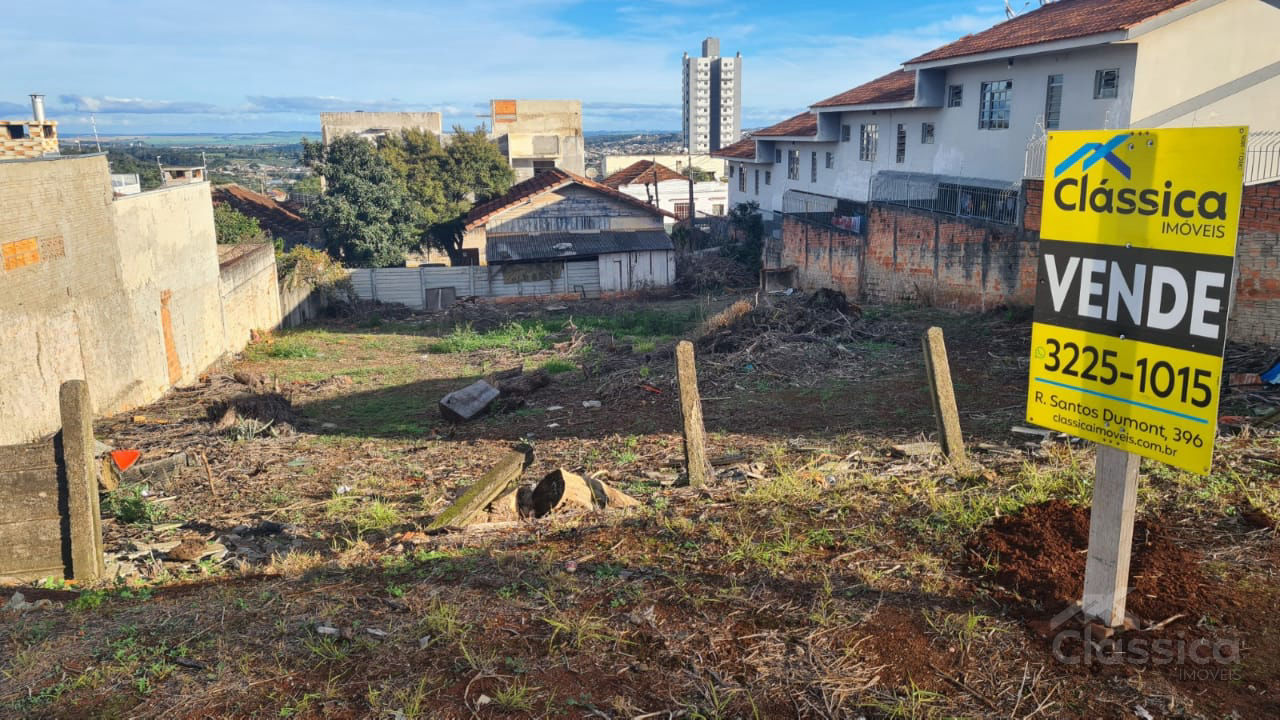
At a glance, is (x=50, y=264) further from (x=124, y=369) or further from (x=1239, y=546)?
(x=1239, y=546)

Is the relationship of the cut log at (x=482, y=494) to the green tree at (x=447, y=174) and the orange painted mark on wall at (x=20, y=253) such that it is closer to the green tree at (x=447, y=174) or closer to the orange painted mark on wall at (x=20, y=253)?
the orange painted mark on wall at (x=20, y=253)

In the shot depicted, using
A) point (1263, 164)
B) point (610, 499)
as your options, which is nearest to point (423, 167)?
point (1263, 164)

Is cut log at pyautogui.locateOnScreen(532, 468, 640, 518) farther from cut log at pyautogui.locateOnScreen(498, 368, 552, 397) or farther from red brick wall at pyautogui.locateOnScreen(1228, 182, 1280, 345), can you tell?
red brick wall at pyautogui.locateOnScreen(1228, 182, 1280, 345)

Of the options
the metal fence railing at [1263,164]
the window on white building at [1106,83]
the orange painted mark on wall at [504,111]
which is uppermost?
the orange painted mark on wall at [504,111]

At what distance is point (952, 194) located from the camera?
2662 cm

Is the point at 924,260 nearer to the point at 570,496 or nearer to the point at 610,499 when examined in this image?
the point at 610,499

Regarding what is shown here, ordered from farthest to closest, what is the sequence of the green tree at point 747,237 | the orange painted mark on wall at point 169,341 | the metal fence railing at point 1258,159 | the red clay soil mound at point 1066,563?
the green tree at point 747,237 < the metal fence railing at point 1258,159 < the orange painted mark on wall at point 169,341 < the red clay soil mound at point 1066,563

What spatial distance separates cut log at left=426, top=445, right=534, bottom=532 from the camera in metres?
6.73

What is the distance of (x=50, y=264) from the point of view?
1184 cm

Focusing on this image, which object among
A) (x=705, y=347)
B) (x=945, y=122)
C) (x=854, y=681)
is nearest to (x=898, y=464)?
(x=854, y=681)

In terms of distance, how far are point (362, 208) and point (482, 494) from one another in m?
29.2

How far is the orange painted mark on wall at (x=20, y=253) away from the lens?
10.8m

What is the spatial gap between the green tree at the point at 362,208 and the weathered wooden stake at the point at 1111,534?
32491 mm

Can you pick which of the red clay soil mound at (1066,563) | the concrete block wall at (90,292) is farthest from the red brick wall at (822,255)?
→ the red clay soil mound at (1066,563)
